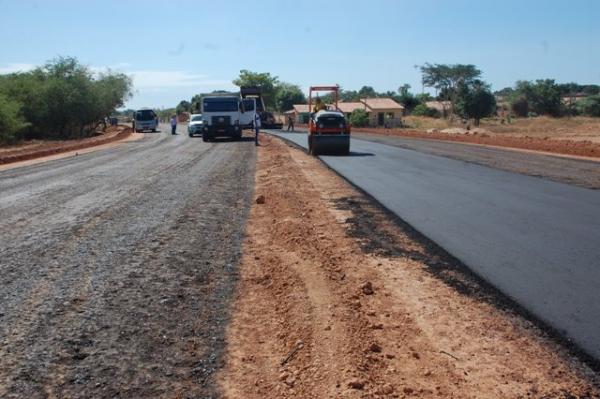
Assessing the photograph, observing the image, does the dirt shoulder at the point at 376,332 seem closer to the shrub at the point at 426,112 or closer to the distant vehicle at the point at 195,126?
the distant vehicle at the point at 195,126

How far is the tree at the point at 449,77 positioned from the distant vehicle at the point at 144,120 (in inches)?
1559

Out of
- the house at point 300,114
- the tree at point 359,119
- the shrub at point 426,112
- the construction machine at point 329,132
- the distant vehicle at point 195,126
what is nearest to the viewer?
the construction machine at point 329,132

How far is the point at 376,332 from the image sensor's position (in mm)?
5418

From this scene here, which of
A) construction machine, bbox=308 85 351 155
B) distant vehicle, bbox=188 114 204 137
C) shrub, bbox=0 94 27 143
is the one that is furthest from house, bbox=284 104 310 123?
construction machine, bbox=308 85 351 155

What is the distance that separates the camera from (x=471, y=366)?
4.69m

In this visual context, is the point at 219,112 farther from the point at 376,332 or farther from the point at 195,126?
the point at 376,332

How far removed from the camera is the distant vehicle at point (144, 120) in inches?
2451

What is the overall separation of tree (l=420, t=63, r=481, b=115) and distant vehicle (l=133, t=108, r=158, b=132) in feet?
130

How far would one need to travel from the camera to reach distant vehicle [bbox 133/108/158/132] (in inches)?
2451

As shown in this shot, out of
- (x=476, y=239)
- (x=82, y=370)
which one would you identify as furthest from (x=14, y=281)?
(x=476, y=239)

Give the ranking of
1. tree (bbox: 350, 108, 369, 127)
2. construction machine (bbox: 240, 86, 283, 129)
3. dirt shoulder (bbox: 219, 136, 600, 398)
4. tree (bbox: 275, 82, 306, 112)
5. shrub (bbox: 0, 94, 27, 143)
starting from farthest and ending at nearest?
tree (bbox: 275, 82, 306, 112), tree (bbox: 350, 108, 369, 127), construction machine (bbox: 240, 86, 283, 129), shrub (bbox: 0, 94, 27, 143), dirt shoulder (bbox: 219, 136, 600, 398)

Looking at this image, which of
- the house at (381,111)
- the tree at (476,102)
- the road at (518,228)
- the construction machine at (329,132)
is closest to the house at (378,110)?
the house at (381,111)

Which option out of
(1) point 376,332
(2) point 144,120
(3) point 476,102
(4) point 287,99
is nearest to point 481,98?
(3) point 476,102

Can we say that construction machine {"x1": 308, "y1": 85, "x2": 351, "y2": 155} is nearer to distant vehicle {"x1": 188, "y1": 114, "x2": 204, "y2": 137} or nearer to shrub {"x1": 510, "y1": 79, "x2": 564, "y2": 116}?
distant vehicle {"x1": 188, "y1": 114, "x2": 204, "y2": 137}
